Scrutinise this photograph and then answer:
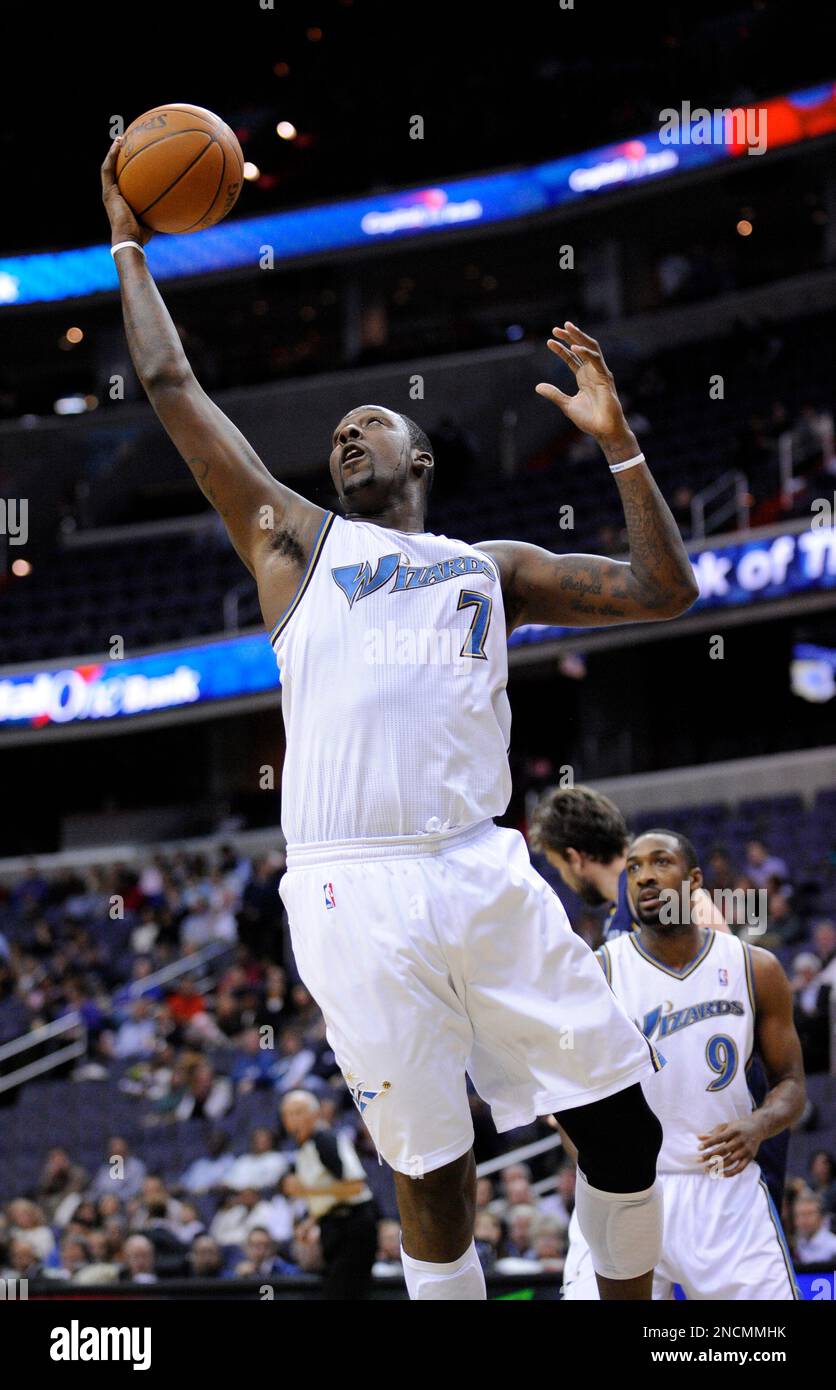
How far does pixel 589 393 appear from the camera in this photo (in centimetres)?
330

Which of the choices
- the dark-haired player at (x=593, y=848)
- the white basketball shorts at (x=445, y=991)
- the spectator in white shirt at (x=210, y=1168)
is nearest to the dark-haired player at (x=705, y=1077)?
the dark-haired player at (x=593, y=848)

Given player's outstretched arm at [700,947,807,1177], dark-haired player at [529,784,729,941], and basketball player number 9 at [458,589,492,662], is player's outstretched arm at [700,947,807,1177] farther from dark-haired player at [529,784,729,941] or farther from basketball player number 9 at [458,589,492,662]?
basketball player number 9 at [458,589,492,662]

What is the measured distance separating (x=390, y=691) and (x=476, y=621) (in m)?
0.26

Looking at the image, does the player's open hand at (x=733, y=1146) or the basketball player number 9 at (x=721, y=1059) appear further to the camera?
the basketball player number 9 at (x=721, y=1059)

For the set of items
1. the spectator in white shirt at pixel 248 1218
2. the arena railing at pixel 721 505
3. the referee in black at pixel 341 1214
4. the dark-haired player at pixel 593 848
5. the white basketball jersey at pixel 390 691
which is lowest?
the spectator in white shirt at pixel 248 1218

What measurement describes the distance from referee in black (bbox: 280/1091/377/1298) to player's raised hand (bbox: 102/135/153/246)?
466 centimetres

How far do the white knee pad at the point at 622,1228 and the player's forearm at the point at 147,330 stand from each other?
187 centimetres

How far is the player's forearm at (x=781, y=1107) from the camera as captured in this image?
409 cm

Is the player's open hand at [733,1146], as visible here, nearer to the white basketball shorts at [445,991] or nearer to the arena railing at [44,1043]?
the white basketball shorts at [445,991]

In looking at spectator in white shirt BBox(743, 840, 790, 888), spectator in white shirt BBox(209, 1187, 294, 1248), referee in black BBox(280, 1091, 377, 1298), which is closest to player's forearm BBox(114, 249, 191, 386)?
referee in black BBox(280, 1091, 377, 1298)

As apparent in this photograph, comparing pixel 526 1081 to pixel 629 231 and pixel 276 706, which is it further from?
pixel 629 231

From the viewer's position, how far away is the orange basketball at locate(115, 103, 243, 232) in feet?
11.7

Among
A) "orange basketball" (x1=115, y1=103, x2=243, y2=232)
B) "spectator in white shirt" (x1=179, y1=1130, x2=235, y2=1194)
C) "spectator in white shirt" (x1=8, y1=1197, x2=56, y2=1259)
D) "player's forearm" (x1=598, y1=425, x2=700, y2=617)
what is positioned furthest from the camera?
"spectator in white shirt" (x1=179, y1=1130, x2=235, y2=1194)
